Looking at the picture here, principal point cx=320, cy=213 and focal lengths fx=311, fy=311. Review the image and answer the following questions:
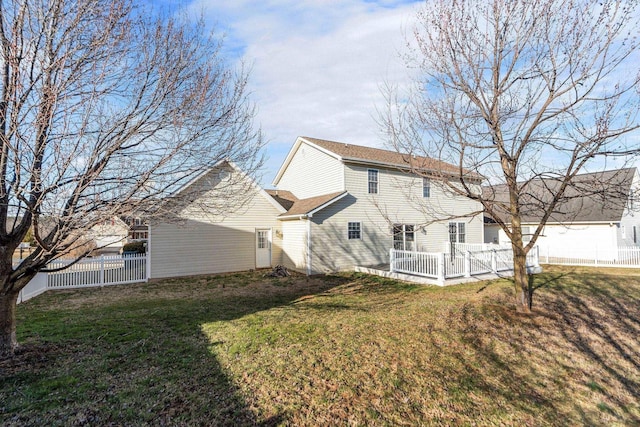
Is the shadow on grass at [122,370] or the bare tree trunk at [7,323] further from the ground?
the bare tree trunk at [7,323]

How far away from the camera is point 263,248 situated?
15211mm

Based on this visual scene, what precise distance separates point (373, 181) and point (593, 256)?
520 inches

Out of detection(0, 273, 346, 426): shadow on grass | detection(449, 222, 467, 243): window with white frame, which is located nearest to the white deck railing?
detection(0, 273, 346, 426): shadow on grass

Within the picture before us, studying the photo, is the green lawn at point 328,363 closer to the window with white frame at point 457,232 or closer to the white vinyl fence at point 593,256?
the window with white frame at point 457,232

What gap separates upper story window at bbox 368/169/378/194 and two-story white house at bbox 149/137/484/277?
5 centimetres

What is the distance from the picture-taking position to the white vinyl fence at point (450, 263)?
11.3 metres

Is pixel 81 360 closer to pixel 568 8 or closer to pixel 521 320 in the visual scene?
pixel 521 320

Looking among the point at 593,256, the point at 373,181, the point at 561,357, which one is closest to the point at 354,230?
the point at 373,181

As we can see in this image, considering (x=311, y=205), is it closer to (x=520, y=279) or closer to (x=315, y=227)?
(x=315, y=227)

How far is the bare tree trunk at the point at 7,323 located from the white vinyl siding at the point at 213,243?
769cm

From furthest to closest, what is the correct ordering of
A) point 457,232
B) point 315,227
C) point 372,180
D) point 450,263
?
point 457,232 < point 372,180 < point 315,227 < point 450,263

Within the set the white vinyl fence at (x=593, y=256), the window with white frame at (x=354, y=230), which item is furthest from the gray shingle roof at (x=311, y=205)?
the white vinyl fence at (x=593, y=256)

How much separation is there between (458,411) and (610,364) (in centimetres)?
344

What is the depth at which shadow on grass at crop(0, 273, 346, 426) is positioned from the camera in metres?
3.36
